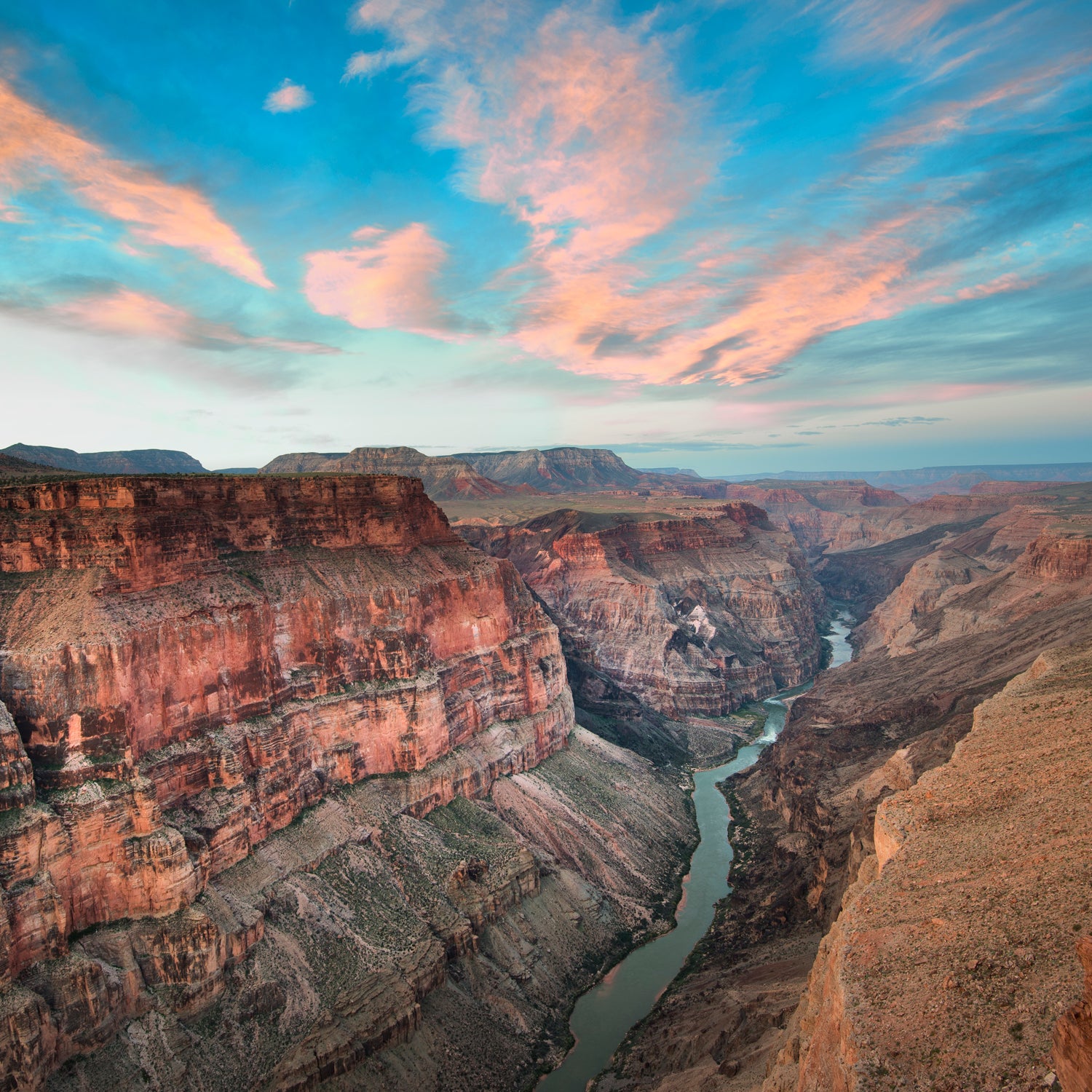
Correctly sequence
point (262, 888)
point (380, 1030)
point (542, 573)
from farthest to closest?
1. point (542, 573)
2. point (262, 888)
3. point (380, 1030)

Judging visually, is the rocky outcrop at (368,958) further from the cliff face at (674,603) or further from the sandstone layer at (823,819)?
the cliff face at (674,603)

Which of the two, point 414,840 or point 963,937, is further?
point 414,840

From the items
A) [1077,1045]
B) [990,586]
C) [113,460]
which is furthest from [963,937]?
[113,460]

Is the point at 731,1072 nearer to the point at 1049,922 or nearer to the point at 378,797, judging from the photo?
the point at 1049,922

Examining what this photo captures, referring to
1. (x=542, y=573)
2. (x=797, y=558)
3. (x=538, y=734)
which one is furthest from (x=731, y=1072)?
(x=797, y=558)

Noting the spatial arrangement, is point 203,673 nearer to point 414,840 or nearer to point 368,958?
point 414,840

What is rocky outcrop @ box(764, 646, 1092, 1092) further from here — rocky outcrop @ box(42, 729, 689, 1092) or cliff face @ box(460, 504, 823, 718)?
cliff face @ box(460, 504, 823, 718)

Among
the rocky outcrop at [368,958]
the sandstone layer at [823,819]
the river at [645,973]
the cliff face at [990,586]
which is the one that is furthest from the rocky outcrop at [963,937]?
the cliff face at [990,586]

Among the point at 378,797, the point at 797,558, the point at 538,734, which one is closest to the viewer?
the point at 378,797

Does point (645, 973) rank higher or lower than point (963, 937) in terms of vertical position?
lower
